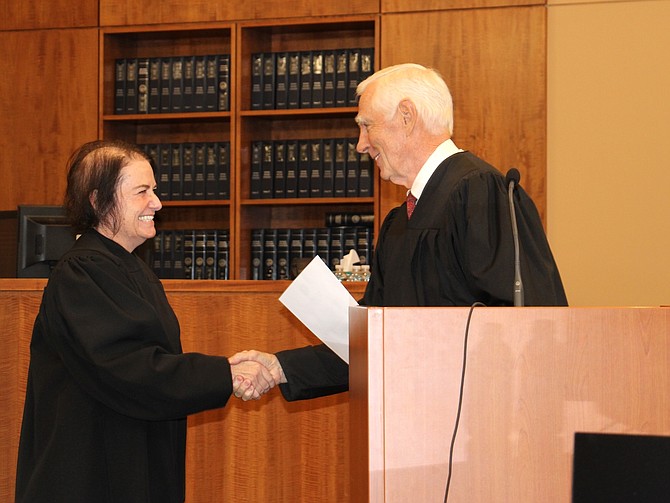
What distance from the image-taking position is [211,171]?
5395 mm

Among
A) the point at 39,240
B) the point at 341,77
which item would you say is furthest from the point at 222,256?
the point at 39,240

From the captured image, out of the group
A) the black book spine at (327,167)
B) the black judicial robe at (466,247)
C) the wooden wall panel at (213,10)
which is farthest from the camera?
the black book spine at (327,167)

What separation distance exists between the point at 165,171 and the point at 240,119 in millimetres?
573

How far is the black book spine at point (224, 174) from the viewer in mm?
5363

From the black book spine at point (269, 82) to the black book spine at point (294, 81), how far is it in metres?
0.10

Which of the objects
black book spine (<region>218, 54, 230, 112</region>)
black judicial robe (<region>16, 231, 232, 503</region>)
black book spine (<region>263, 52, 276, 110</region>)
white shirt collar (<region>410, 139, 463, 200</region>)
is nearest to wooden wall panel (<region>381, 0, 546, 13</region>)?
black book spine (<region>263, 52, 276, 110</region>)

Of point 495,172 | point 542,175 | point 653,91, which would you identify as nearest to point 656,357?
→ point 495,172

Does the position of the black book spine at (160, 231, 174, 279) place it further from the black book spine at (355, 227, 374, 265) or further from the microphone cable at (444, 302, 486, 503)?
the microphone cable at (444, 302, 486, 503)

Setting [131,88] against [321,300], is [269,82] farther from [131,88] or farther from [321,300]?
[321,300]

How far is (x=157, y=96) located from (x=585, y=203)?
8.35 ft

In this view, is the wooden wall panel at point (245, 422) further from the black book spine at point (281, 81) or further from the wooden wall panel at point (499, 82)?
the black book spine at point (281, 81)

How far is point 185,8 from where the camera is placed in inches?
211

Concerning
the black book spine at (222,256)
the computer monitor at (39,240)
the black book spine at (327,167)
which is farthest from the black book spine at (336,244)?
the computer monitor at (39,240)

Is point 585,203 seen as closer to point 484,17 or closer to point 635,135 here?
point 635,135
